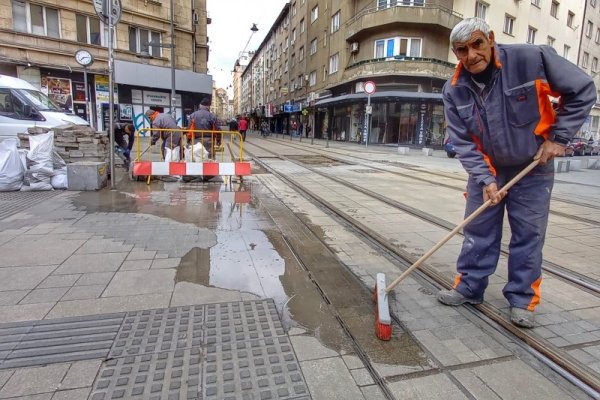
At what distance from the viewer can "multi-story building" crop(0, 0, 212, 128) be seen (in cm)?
2120

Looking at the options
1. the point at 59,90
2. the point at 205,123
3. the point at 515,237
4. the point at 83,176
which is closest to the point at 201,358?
the point at 515,237

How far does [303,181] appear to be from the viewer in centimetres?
1016

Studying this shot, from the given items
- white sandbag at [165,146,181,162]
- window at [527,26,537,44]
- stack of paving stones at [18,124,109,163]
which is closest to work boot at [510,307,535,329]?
white sandbag at [165,146,181,162]

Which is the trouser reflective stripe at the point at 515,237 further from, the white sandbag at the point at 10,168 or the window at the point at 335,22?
the window at the point at 335,22

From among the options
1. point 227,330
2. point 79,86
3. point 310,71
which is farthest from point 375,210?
point 310,71

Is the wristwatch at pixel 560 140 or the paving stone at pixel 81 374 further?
the wristwatch at pixel 560 140

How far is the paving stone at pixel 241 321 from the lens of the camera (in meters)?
2.68

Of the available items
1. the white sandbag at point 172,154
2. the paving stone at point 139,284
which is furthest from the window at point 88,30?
the paving stone at point 139,284

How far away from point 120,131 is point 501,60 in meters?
11.3

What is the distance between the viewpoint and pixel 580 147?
30.0 metres

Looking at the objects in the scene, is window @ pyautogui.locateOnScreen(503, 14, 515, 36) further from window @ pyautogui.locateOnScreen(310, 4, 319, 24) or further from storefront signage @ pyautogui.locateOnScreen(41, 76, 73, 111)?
storefront signage @ pyautogui.locateOnScreen(41, 76, 73, 111)

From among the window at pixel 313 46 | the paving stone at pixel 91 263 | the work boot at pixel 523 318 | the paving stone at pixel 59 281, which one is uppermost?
the window at pixel 313 46

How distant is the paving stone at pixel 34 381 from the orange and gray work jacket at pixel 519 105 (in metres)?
3.06

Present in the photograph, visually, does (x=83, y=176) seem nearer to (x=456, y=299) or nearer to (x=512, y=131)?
(x=456, y=299)
